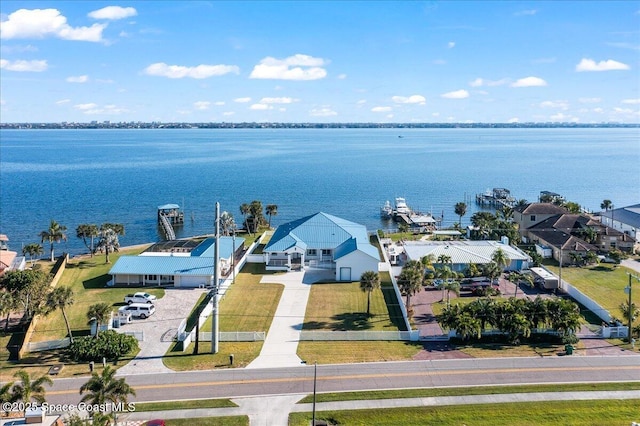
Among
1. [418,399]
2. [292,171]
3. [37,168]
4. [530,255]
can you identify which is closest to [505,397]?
[418,399]

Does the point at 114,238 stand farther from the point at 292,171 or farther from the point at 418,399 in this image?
the point at 292,171

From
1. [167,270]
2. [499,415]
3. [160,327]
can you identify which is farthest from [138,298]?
[499,415]

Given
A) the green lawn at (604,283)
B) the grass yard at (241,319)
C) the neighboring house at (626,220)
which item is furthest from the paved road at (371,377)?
the neighboring house at (626,220)

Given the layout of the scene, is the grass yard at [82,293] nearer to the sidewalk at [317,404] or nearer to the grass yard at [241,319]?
the grass yard at [241,319]

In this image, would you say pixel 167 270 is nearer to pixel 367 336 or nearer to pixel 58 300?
pixel 58 300

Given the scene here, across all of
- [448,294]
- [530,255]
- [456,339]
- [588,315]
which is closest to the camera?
[456,339]
